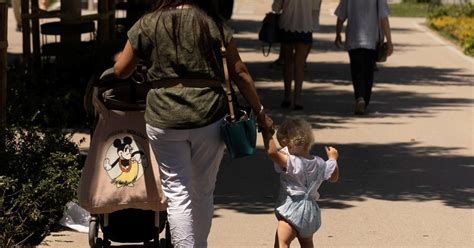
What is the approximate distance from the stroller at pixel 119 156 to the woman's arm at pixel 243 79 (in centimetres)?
65

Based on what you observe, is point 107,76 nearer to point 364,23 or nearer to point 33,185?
point 33,185

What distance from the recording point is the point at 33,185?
27.8 ft

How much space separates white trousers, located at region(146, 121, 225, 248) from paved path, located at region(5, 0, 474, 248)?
1.88m

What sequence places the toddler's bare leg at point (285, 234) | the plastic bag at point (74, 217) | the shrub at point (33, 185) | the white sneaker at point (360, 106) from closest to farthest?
1. the toddler's bare leg at point (285, 234)
2. the shrub at point (33, 185)
3. the plastic bag at point (74, 217)
4. the white sneaker at point (360, 106)

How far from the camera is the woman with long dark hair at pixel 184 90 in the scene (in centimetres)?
623

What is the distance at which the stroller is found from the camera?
6645 mm

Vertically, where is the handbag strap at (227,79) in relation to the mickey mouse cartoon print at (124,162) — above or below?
above

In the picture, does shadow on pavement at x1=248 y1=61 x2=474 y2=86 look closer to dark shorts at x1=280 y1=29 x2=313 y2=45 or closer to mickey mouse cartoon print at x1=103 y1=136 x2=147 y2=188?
dark shorts at x1=280 y1=29 x2=313 y2=45

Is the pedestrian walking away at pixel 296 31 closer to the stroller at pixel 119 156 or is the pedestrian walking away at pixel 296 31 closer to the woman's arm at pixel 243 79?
the stroller at pixel 119 156

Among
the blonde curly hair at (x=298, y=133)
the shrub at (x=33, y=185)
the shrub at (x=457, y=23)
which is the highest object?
the blonde curly hair at (x=298, y=133)

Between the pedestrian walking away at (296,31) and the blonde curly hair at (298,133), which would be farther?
the pedestrian walking away at (296,31)

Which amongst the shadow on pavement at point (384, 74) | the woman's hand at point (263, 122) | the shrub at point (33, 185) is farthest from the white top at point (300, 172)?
the shadow on pavement at point (384, 74)

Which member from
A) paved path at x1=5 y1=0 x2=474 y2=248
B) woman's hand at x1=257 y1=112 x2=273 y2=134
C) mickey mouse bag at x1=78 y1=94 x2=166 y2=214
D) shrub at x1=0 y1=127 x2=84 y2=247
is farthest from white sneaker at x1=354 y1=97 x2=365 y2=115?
woman's hand at x1=257 y1=112 x2=273 y2=134

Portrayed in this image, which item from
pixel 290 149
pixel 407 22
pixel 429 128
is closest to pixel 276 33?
pixel 429 128
